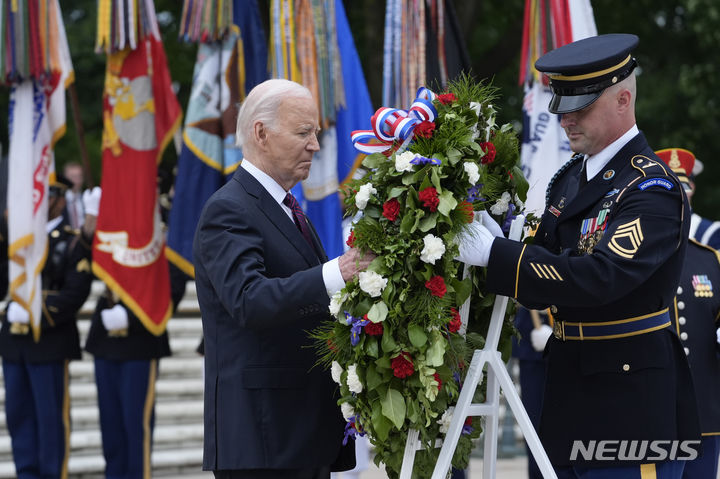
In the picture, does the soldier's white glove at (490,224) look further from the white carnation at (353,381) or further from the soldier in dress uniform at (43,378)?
the soldier in dress uniform at (43,378)

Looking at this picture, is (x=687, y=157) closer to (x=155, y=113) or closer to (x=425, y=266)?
(x=425, y=266)

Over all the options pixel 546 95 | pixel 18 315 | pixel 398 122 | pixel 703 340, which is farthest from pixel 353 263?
pixel 18 315

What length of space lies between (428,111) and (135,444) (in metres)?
4.24

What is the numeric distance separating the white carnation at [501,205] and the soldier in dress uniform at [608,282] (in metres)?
Result: 0.17

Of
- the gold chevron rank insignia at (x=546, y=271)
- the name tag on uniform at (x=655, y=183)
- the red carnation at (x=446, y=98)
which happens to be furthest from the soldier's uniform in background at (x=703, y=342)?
the red carnation at (x=446, y=98)

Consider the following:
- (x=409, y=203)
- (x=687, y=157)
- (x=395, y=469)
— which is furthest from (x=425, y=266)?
(x=687, y=157)

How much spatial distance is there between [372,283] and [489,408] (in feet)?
1.87

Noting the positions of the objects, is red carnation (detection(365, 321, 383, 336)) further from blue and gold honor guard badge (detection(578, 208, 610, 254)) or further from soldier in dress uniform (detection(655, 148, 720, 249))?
soldier in dress uniform (detection(655, 148, 720, 249))

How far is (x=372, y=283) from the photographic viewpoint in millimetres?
2758

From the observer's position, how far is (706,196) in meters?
13.0

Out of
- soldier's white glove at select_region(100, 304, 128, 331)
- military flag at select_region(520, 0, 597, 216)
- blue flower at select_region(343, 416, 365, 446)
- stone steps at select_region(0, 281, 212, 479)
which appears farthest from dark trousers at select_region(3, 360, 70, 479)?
blue flower at select_region(343, 416, 365, 446)

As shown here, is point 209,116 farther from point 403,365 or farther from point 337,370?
point 403,365

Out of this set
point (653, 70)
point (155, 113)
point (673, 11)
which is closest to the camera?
point (155, 113)

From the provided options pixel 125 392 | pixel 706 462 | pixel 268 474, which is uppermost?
pixel 268 474
